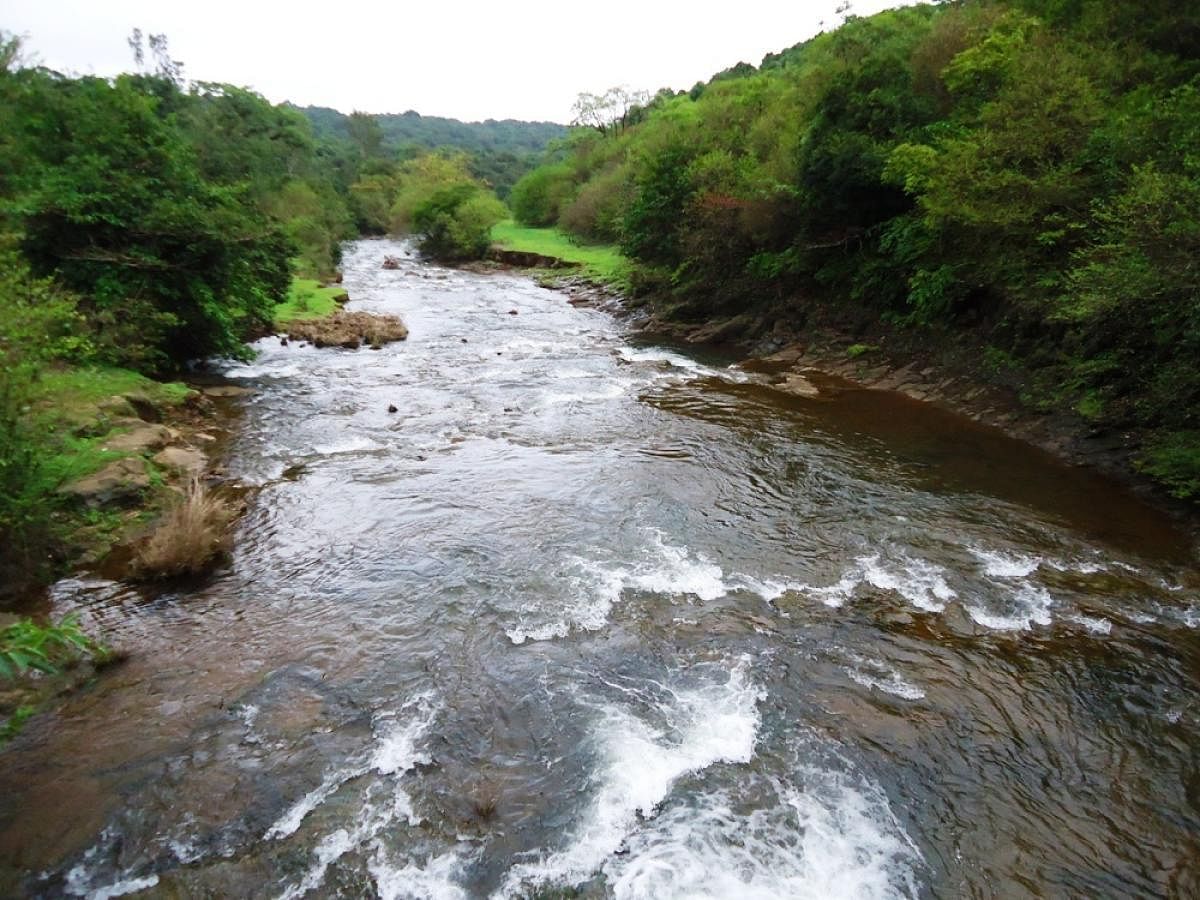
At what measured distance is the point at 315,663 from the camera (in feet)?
25.6

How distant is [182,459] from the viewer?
1260 centimetres

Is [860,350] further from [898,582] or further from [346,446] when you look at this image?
[346,446]

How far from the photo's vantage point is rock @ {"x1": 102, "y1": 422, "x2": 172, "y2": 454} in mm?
11820

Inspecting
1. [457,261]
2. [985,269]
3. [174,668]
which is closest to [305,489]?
[174,668]

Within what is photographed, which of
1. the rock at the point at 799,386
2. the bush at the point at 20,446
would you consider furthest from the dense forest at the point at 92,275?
the rock at the point at 799,386

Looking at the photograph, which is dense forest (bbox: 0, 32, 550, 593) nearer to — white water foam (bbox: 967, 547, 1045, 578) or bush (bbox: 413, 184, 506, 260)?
white water foam (bbox: 967, 547, 1045, 578)

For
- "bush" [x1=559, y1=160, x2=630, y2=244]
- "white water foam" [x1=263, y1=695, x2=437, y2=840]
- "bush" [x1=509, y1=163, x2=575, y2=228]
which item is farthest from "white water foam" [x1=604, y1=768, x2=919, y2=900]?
"bush" [x1=509, y1=163, x2=575, y2=228]

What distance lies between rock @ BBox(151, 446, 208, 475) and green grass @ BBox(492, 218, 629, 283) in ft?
91.4

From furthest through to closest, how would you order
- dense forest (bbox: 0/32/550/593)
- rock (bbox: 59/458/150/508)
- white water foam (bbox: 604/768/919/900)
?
rock (bbox: 59/458/150/508) < dense forest (bbox: 0/32/550/593) < white water foam (bbox: 604/768/919/900)

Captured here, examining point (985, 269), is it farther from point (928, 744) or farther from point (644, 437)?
point (928, 744)

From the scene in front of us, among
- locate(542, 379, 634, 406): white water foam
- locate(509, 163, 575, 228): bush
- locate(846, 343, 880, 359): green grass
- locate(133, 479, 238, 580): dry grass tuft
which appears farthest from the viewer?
locate(509, 163, 575, 228): bush

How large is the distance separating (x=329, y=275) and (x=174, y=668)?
3890 centimetres

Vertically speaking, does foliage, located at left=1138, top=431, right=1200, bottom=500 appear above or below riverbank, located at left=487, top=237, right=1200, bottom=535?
above

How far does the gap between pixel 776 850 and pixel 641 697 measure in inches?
84.4
